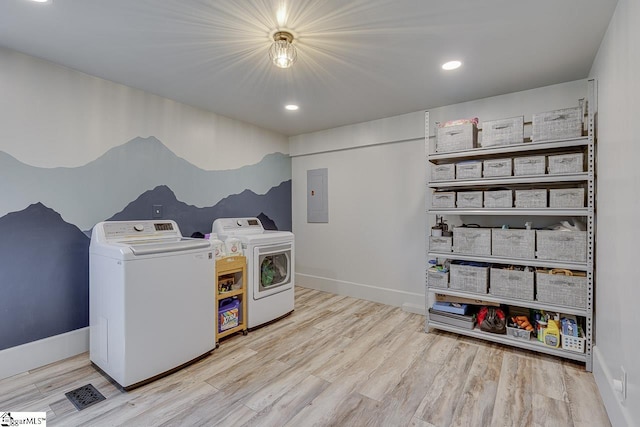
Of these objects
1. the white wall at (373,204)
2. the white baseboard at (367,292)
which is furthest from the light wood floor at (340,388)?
the white wall at (373,204)

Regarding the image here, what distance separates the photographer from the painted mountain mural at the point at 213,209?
2.87m

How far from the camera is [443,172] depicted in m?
2.79

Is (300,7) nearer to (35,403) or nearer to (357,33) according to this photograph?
(357,33)

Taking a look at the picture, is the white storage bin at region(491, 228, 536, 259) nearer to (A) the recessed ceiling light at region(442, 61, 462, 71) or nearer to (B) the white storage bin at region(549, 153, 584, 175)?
(B) the white storage bin at region(549, 153, 584, 175)

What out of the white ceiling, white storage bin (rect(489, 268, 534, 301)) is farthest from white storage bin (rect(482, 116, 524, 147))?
white storage bin (rect(489, 268, 534, 301))

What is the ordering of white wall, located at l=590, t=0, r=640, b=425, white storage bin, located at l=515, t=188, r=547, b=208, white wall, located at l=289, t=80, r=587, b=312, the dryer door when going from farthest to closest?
1. white wall, located at l=289, t=80, r=587, b=312
2. the dryer door
3. white storage bin, located at l=515, t=188, r=547, b=208
4. white wall, located at l=590, t=0, r=640, b=425

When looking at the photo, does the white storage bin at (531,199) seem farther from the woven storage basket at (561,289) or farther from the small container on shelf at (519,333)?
the small container on shelf at (519,333)

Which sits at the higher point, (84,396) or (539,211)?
(539,211)

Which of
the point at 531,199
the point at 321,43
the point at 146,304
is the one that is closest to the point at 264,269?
the point at 146,304

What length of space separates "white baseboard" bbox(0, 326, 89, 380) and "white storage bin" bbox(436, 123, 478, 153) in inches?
138

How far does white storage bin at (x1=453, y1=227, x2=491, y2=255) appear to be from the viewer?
2.59 metres

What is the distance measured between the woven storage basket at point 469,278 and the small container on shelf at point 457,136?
3.53ft

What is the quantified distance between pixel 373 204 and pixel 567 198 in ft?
6.52

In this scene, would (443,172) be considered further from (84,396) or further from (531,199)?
(84,396)
